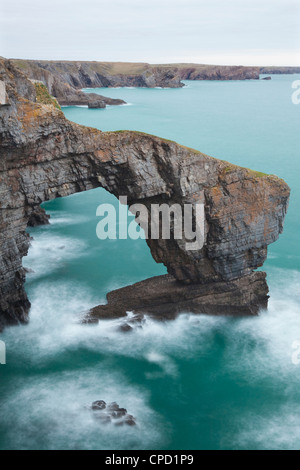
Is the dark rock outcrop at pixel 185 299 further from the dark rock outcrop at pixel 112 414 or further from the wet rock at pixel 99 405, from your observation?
the dark rock outcrop at pixel 112 414

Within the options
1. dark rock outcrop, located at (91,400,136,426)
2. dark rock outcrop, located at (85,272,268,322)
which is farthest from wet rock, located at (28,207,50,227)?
dark rock outcrop, located at (91,400,136,426)

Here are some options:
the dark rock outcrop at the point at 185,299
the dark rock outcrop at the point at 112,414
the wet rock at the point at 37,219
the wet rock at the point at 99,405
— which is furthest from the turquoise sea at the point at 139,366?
the wet rock at the point at 37,219

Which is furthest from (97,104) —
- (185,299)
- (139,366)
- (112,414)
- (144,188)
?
(112,414)

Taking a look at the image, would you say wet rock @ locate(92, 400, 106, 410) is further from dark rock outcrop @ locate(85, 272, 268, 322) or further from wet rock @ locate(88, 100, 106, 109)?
wet rock @ locate(88, 100, 106, 109)

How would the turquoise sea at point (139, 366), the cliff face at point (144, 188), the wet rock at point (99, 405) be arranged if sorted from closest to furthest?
the turquoise sea at point (139, 366), the wet rock at point (99, 405), the cliff face at point (144, 188)

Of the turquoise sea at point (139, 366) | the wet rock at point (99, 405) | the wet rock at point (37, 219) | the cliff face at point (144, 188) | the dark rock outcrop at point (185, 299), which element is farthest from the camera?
the wet rock at point (37, 219)
